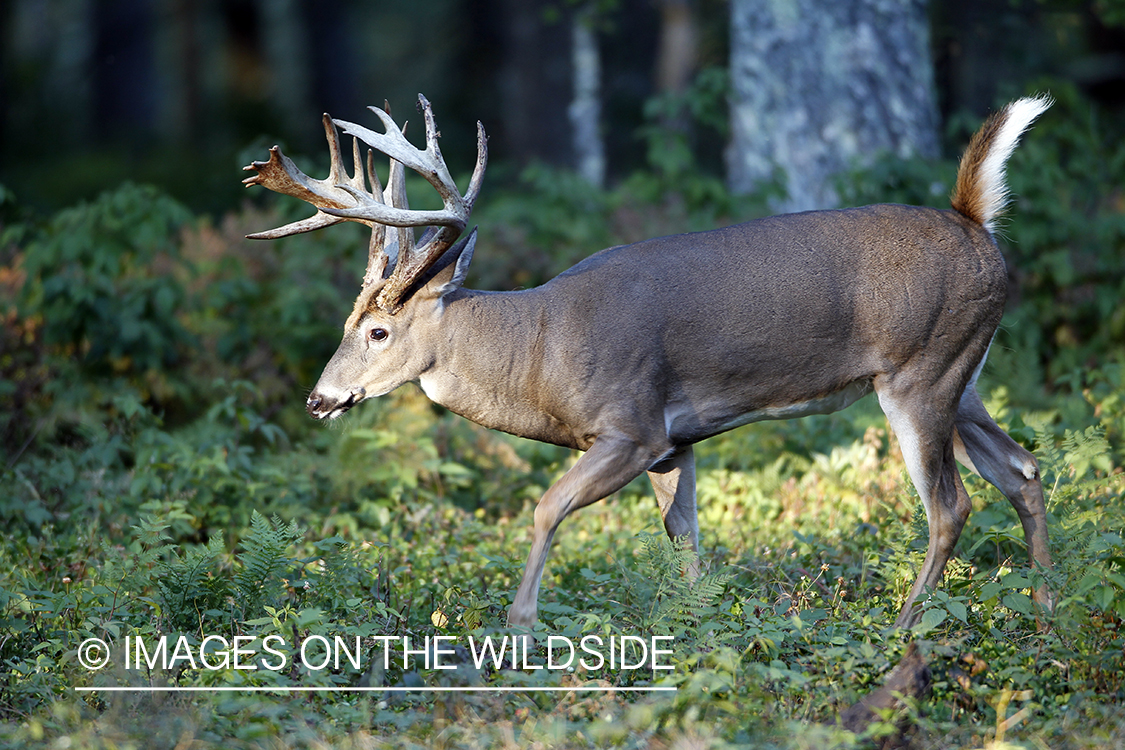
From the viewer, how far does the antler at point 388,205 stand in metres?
5.03

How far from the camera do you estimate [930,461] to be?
511 centimetres

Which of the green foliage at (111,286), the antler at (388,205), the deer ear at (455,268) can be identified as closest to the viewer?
the antler at (388,205)

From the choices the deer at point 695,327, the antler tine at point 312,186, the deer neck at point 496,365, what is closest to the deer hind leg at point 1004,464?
the deer at point 695,327

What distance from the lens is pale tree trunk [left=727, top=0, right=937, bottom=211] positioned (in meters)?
9.65

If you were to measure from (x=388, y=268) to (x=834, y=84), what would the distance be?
5.66 metres

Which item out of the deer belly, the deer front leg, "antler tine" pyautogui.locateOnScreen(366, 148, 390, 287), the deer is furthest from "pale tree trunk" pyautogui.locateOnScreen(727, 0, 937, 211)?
the deer front leg

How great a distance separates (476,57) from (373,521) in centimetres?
1480

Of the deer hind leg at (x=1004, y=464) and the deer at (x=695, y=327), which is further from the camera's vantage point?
the deer hind leg at (x=1004, y=464)

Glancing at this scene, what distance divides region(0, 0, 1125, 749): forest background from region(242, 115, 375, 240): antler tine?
4.35ft

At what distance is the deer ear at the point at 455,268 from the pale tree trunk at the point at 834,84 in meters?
4.82

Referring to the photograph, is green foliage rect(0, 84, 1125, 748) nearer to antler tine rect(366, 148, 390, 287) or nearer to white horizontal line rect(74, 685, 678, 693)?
white horizontal line rect(74, 685, 678, 693)

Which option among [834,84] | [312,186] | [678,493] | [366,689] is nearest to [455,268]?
[312,186]

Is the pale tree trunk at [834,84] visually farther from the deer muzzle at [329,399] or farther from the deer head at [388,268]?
the deer muzzle at [329,399]

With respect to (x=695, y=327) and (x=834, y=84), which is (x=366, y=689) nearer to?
(x=695, y=327)
